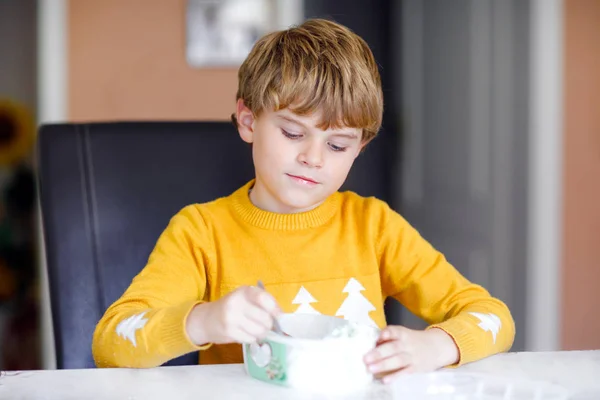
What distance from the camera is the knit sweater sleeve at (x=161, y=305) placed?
0.89 meters

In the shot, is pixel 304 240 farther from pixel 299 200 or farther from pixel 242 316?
pixel 242 316

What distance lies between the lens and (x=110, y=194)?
1284 millimetres

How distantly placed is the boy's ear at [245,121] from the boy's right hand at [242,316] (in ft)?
1.27

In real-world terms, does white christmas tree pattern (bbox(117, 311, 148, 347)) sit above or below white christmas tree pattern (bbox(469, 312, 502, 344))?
above

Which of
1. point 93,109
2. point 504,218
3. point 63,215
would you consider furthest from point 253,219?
point 93,109

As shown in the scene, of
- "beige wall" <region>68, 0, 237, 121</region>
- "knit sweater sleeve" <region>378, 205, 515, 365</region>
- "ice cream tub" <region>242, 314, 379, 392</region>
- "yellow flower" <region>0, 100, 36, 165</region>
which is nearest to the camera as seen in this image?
"ice cream tub" <region>242, 314, 379, 392</region>

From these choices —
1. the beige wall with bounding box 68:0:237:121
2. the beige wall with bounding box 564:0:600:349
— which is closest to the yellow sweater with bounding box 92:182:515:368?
the beige wall with bounding box 564:0:600:349

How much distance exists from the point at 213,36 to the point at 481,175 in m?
1.25

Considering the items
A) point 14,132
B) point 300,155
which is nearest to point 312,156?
point 300,155

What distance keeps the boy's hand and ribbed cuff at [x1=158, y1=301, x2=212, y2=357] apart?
20 cm

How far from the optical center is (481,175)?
2250 mm

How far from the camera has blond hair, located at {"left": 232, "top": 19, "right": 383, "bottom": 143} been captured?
3.46 ft

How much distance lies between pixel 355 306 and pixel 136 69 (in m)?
2.03

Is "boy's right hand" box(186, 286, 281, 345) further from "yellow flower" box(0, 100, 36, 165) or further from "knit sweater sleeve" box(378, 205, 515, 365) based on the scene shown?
"yellow flower" box(0, 100, 36, 165)
